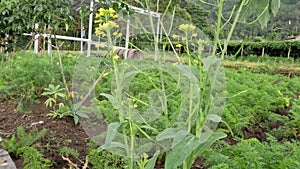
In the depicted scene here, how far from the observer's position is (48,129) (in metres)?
2.61

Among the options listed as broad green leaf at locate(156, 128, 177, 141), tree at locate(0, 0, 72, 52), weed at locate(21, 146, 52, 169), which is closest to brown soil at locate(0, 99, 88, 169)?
weed at locate(21, 146, 52, 169)

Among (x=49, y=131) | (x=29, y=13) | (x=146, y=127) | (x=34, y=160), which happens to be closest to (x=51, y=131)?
(x=49, y=131)

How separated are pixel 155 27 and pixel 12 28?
232cm

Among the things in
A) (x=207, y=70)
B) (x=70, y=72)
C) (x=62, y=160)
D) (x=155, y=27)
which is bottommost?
(x=62, y=160)

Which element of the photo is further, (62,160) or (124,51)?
(62,160)

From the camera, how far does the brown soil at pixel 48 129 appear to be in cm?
220

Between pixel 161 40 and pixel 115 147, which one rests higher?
pixel 161 40

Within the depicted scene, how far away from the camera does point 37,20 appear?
3045 millimetres

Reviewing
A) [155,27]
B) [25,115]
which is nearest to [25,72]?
[25,115]

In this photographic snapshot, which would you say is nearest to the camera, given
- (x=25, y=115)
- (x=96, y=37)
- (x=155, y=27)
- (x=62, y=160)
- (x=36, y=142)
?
(x=155, y=27)

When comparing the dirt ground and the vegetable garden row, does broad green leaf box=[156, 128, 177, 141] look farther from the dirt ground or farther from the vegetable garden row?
the dirt ground

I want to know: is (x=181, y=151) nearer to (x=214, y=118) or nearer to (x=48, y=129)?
(x=214, y=118)

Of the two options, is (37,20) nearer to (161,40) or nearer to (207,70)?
(161,40)

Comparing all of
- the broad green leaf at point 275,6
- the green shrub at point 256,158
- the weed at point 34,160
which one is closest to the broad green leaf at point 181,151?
the broad green leaf at point 275,6
